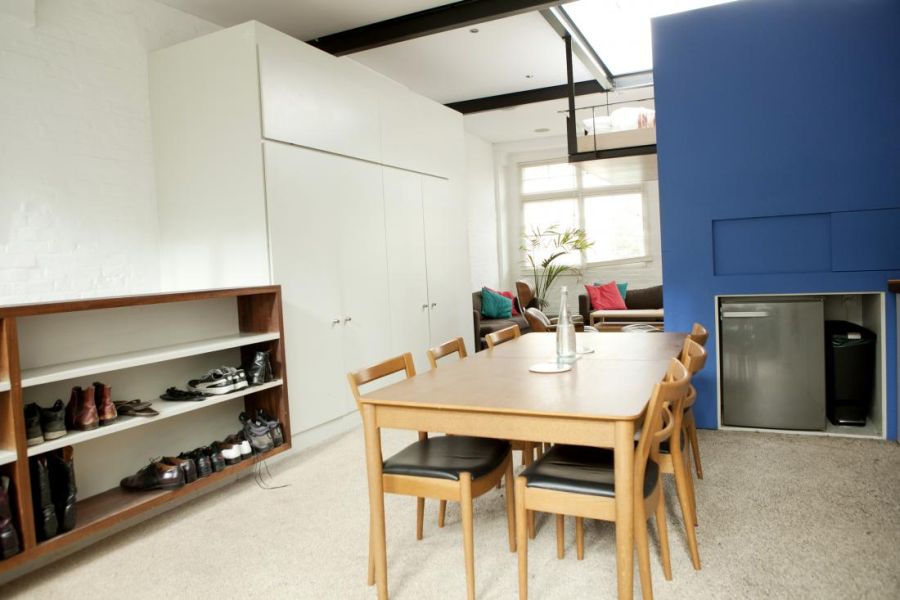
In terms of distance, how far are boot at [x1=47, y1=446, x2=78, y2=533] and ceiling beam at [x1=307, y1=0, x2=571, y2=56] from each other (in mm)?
3724

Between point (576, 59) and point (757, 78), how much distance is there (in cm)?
257

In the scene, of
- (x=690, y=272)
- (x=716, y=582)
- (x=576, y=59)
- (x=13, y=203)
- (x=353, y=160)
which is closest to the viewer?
(x=716, y=582)

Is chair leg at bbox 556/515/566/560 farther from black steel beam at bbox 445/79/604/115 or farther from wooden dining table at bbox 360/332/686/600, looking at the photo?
black steel beam at bbox 445/79/604/115

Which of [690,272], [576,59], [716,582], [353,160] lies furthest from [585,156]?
[716,582]

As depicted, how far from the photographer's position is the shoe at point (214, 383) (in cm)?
341

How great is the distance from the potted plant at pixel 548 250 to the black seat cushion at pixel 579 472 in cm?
712

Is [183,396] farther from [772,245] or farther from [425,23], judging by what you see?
[772,245]

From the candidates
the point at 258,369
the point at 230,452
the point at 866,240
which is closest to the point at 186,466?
the point at 230,452

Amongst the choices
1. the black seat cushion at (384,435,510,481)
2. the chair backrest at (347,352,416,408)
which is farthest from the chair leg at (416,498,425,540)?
the chair backrest at (347,352,416,408)

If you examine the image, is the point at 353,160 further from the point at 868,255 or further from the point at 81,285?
the point at 868,255

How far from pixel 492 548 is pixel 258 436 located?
1709mm

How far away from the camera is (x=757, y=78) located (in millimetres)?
3957

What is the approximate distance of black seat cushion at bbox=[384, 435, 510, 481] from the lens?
2.16 m

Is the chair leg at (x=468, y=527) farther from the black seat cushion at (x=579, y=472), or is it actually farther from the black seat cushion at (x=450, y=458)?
Answer: the black seat cushion at (x=579, y=472)
